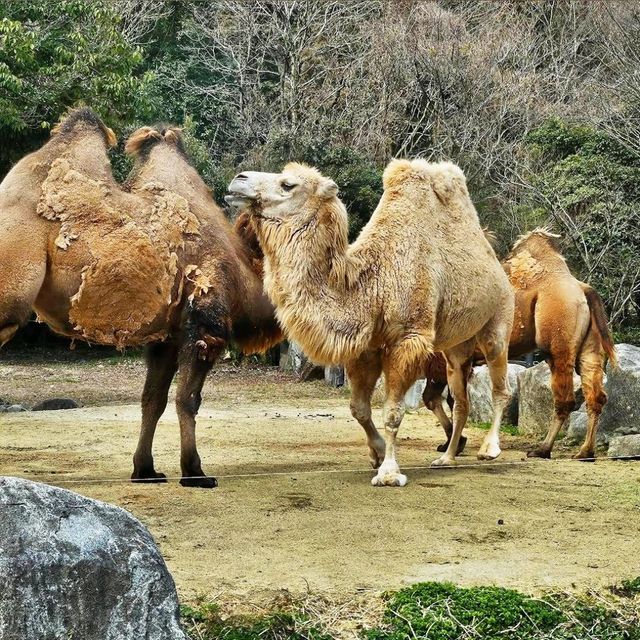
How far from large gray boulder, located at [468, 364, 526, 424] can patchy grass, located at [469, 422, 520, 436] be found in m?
0.06

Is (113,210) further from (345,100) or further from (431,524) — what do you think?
(345,100)

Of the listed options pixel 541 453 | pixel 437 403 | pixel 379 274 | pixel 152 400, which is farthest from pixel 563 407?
pixel 152 400

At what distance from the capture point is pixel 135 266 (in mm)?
6391

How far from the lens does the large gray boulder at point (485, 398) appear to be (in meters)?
10.5

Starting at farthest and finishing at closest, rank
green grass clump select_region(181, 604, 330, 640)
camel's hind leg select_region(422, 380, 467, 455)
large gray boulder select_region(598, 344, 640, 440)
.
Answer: camel's hind leg select_region(422, 380, 467, 455), large gray boulder select_region(598, 344, 640, 440), green grass clump select_region(181, 604, 330, 640)

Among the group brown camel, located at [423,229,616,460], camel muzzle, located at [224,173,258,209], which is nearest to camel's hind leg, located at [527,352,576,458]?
brown camel, located at [423,229,616,460]

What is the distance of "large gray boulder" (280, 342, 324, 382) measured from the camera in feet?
51.4

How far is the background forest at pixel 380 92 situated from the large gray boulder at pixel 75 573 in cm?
936

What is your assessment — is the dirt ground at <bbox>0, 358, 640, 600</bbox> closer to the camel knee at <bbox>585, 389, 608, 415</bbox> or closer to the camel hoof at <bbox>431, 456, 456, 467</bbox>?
the camel hoof at <bbox>431, 456, 456, 467</bbox>

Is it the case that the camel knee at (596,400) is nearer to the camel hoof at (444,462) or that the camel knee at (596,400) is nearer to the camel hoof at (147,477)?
the camel hoof at (444,462)

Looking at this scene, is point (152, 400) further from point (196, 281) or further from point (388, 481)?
point (388, 481)

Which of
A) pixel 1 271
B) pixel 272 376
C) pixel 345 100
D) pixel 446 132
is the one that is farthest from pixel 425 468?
pixel 345 100

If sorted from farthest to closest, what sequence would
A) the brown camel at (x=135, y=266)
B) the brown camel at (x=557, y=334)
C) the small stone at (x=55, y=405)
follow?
the small stone at (x=55, y=405) → the brown camel at (x=557, y=334) → the brown camel at (x=135, y=266)

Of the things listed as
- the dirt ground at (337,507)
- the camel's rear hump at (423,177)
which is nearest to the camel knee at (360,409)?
the dirt ground at (337,507)
